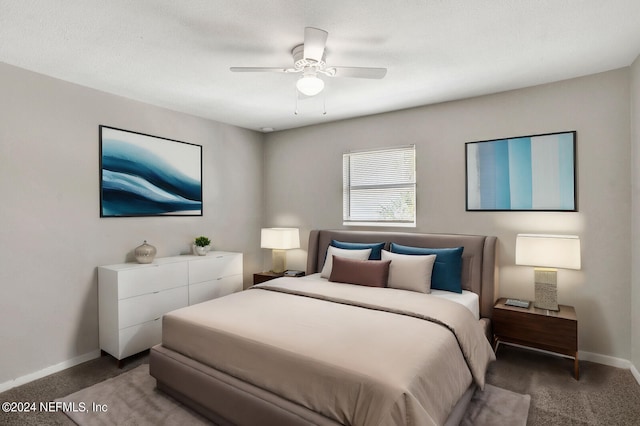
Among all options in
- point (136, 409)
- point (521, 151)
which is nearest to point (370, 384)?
point (136, 409)

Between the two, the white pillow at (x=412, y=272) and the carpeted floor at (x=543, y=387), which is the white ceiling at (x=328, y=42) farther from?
the carpeted floor at (x=543, y=387)

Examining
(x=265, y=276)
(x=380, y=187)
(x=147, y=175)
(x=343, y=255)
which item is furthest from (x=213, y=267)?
(x=380, y=187)

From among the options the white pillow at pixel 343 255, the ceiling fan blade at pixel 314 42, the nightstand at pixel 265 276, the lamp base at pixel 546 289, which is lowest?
the nightstand at pixel 265 276

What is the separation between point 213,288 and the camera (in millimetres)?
3896

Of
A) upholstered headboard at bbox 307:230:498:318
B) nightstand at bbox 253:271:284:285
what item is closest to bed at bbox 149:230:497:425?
upholstered headboard at bbox 307:230:498:318

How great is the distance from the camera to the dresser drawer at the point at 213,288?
368 cm

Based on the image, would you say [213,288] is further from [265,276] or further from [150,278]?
[150,278]

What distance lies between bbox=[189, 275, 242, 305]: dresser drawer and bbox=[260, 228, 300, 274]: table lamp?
0.53 metres

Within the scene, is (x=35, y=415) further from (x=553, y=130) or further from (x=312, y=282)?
(x=553, y=130)

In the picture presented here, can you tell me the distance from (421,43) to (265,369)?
93.5 inches

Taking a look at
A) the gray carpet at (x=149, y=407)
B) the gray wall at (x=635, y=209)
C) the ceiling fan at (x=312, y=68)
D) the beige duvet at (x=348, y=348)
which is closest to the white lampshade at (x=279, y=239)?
the beige duvet at (x=348, y=348)

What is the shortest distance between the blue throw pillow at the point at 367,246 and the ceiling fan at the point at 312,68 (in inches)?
74.4

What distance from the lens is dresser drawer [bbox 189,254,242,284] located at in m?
3.68

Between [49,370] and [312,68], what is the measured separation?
333 cm
